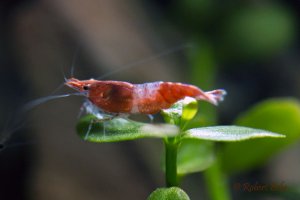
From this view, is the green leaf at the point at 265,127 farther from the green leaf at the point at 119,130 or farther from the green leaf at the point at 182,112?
the green leaf at the point at 119,130

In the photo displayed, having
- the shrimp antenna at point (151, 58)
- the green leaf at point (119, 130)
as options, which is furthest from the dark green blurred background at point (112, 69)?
the green leaf at point (119, 130)

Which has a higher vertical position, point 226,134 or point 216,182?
point 226,134

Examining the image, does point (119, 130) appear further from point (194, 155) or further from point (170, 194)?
point (194, 155)

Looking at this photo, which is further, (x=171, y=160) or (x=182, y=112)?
(x=182, y=112)

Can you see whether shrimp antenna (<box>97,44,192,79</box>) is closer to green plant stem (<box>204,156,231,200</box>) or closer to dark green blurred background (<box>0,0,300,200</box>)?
dark green blurred background (<box>0,0,300,200</box>)

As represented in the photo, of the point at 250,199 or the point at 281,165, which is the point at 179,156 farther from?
the point at 281,165

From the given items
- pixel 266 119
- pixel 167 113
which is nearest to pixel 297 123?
pixel 266 119

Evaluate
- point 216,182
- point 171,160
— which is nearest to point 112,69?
point 216,182
